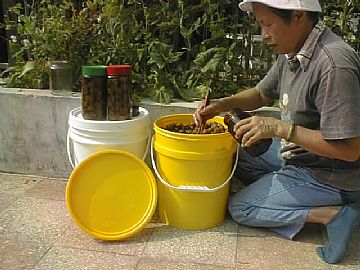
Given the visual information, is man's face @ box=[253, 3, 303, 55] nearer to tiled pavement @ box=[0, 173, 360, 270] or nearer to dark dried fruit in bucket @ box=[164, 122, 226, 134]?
dark dried fruit in bucket @ box=[164, 122, 226, 134]

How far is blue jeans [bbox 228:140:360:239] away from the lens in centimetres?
231

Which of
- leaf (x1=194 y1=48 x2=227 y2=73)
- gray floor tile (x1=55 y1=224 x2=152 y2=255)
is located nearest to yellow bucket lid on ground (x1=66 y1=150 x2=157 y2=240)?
gray floor tile (x1=55 y1=224 x2=152 y2=255)

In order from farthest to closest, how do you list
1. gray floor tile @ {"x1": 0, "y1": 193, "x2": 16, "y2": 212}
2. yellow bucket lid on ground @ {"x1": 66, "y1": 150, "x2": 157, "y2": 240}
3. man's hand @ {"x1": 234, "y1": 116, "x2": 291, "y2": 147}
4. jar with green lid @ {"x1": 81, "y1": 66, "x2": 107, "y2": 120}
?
1. gray floor tile @ {"x1": 0, "y1": 193, "x2": 16, "y2": 212}
2. jar with green lid @ {"x1": 81, "y1": 66, "x2": 107, "y2": 120}
3. yellow bucket lid on ground @ {"x1": 66, "y1": 150, "x2": 157, "y2": 240}
4. man's hand @ {"x1": 234, "y1": 116, "x2": 291, "y2": 147}

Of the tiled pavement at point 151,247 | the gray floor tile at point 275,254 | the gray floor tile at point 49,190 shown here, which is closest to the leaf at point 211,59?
the tiled pavement at point 151,247

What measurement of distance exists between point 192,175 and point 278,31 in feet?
2.80

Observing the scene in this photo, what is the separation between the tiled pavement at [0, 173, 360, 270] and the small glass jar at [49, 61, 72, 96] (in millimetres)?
773

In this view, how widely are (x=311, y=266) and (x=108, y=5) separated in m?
2.05

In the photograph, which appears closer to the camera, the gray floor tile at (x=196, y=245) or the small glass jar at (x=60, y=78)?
the gray floor tile at (x=196, y=245)

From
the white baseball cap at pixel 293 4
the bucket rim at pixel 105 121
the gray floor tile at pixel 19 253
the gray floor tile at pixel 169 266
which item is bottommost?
the gray floor tile at pixel 19 253

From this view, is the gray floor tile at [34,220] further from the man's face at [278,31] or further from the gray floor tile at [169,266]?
the man's face at [278,31]

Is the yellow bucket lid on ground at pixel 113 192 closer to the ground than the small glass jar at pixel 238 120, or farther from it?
closer to the ground

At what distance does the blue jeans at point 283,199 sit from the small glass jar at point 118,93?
809mm

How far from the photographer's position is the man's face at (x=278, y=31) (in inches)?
80.6

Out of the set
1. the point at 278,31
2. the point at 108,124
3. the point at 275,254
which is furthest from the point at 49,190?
the point at 278,31
